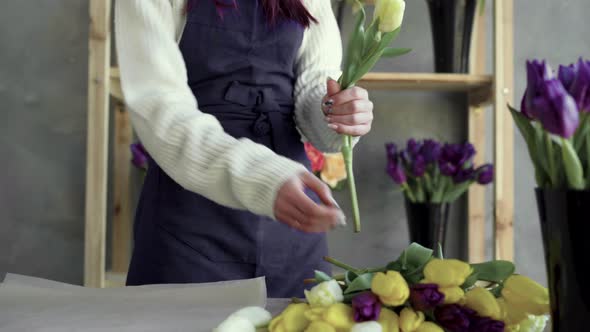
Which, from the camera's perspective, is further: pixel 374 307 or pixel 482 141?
pixel 482 141

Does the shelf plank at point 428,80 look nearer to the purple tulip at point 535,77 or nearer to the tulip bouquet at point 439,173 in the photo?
the tulip bouquet at point 439,173

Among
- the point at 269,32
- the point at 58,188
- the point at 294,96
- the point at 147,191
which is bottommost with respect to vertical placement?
the point at 58,188

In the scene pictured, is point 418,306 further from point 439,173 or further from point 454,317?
point 439,173

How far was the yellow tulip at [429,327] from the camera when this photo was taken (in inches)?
15.3

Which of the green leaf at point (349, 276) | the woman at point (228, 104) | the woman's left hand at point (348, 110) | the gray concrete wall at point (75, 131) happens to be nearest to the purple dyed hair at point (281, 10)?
the woman at point (228, 104)

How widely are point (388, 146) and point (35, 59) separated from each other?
101cm

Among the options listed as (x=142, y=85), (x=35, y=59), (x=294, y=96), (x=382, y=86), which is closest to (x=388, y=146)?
(x=382, y=86)

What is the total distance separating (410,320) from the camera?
0.39 metres

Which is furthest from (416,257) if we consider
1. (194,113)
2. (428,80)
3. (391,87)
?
(391,87)

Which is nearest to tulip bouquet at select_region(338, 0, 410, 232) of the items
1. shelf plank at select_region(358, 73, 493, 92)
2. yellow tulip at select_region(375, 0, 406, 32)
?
yellow tulip at select_region(375, 0, 406, 32)

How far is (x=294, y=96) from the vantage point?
1.02 metres

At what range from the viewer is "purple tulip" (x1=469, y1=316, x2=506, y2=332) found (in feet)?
1.28

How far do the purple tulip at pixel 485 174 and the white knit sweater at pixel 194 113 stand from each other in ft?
2.11

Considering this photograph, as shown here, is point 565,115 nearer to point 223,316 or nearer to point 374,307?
point 374,307
